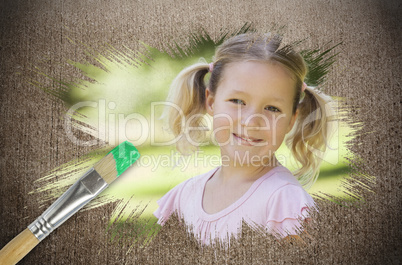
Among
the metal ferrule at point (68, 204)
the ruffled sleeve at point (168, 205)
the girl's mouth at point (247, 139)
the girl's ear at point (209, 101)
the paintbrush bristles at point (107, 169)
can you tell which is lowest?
the ruffled sleeve at point (168, 205)

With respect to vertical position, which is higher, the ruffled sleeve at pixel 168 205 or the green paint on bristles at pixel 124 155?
the green paint on bristles at pixel 124 155

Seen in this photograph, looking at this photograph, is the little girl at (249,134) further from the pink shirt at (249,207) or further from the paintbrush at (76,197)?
the paintbrush at (76,197)

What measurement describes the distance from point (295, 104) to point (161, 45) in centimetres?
28

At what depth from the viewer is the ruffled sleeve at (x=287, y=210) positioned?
620 millimetres

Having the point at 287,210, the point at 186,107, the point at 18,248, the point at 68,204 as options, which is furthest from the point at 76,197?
the point at 287,210

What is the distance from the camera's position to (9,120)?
67 centimetres

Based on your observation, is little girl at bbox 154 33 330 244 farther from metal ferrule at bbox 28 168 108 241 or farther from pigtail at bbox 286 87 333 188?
metal ferrule at bbox 28 168 108 241

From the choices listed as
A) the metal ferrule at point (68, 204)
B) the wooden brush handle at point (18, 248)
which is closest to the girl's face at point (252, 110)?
the metal ferrule at point (68, 204)

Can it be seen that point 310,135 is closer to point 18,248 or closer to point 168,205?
point 168,205

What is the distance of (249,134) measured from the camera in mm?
624

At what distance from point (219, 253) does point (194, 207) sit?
10 cm

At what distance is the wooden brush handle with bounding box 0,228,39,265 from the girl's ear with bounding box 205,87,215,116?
0.39 meters

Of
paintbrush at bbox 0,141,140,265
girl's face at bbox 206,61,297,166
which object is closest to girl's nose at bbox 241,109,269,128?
girl's face at bbox 206,61,297,166

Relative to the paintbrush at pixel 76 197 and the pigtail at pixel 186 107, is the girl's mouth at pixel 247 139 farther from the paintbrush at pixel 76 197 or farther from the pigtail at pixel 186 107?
the paintbrush at pixel 76 197
